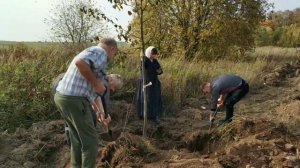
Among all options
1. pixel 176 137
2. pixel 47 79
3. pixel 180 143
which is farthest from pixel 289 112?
pixel 47 79

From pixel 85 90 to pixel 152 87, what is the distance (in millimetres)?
4803

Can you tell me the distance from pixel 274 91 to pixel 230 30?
8642mm

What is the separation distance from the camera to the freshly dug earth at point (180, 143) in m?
6.29

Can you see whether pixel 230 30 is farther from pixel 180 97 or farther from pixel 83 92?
pixel 83 92

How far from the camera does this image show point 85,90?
5188 millimetres

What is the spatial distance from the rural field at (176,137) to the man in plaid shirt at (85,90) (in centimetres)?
107

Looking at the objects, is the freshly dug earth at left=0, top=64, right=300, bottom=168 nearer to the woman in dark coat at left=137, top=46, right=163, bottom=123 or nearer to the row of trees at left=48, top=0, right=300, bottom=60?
the woman in dark coat at left=137, top=46, right=163, bottom=123

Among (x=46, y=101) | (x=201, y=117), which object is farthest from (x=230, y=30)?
(x=46, y=101)

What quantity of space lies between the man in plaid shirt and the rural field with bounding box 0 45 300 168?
1.07 metres

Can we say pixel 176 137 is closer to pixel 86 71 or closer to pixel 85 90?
pixel 85 90

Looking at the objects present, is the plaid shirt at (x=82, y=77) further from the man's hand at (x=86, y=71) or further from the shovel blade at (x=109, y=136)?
the shovel blade at (x=109, y=136)

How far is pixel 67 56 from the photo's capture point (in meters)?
12.3

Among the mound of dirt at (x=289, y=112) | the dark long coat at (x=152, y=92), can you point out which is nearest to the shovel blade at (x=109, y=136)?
the dark long coat at (x=152, y=92)

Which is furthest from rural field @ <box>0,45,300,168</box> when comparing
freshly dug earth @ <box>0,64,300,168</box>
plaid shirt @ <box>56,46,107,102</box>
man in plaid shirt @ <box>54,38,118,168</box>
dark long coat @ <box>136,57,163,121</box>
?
plaid shirt @ <box>56,46,107,102</box>
